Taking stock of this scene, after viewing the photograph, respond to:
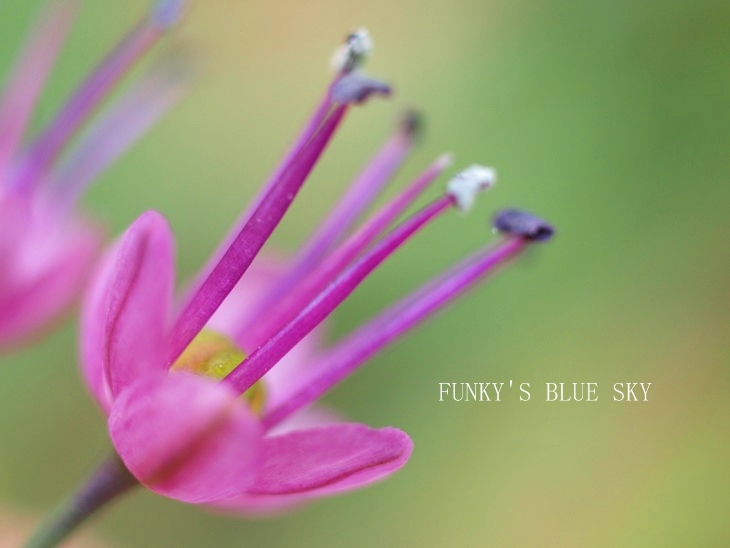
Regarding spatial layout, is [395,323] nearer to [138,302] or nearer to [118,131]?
[138,302]

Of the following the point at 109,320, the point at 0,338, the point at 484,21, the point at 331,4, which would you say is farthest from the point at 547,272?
the point at 109,320

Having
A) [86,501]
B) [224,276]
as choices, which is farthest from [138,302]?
[86,501]

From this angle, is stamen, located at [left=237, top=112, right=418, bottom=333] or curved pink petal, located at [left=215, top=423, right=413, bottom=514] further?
stamen, located at [left=237, top=112, right=418, bottom=333]

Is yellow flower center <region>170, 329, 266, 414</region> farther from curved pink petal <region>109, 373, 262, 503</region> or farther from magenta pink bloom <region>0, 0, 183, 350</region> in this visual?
magenta pink bloom <region>0, 0, 183, 350</region>

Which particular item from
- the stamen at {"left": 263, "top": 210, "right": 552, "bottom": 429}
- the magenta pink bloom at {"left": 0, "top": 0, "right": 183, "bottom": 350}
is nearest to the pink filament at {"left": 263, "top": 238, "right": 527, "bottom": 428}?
the stamen at {"left": 263, "top": 210, "right": 552, "bottom": 429}

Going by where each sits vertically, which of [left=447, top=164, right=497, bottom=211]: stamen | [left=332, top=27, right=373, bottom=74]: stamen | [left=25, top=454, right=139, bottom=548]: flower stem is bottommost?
[left=25, top=454, right=139, bottom=548]: flower stem

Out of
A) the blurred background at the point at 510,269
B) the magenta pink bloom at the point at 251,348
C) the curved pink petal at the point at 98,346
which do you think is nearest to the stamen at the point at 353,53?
the magenta pink bloom at the point at 251,348

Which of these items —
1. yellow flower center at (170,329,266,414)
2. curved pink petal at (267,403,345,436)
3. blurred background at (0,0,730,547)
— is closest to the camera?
yellow flower center at (170,329,266,414)

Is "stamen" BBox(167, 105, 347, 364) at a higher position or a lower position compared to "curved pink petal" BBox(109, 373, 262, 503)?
higher
